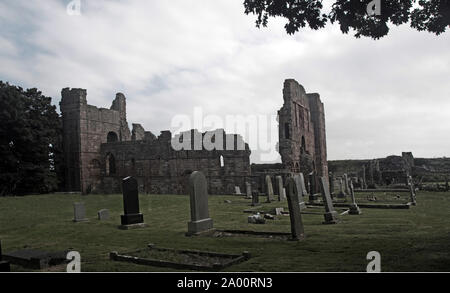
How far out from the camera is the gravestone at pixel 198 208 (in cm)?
958

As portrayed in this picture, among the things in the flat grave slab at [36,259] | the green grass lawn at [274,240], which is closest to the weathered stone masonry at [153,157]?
the green grass lawn at [274,240]

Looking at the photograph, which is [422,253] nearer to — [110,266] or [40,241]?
[110,266]

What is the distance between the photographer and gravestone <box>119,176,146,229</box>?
38.0 ft

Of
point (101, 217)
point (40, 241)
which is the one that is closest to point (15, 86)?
point (101, 217)

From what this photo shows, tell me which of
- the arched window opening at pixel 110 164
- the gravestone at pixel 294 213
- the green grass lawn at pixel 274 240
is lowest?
the green grass lawn at pixel 274 240

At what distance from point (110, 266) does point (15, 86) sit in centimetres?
2651

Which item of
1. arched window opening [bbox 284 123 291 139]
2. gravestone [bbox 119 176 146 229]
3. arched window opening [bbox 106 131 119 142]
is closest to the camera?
gravestone [bbox 119 176 146 229]

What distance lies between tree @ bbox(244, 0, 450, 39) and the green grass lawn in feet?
13.5

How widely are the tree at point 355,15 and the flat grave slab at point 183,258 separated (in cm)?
447

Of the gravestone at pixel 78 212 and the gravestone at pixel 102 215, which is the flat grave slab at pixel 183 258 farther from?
the gravestone at pixel 102 215

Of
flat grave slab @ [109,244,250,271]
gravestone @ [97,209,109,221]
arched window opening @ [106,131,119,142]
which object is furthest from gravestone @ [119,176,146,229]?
arched window opening @ [106,131,119,142]

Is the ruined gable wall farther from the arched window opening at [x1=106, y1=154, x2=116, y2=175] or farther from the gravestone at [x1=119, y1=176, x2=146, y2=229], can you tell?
the gravestone at [x1=119, y1=176, x2=146, y2=229]

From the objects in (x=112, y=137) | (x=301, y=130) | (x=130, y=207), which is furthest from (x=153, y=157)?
(x=130, y=207)

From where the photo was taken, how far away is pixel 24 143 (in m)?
27.3
